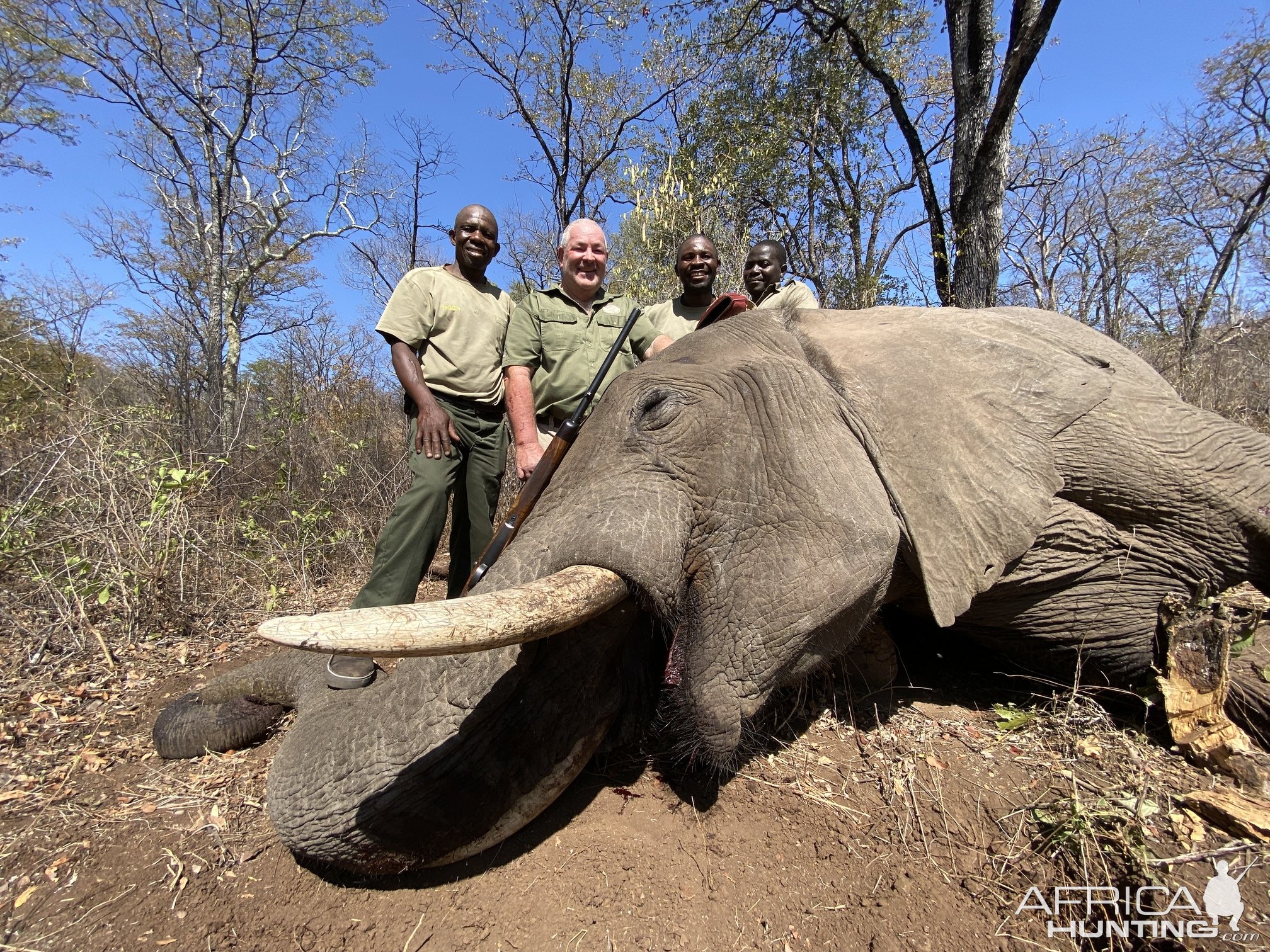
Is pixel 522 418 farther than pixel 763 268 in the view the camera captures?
No

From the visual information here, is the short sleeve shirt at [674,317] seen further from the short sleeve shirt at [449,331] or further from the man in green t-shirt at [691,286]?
the short sleeve shirt at [449,331]

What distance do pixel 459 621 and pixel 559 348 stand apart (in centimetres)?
268

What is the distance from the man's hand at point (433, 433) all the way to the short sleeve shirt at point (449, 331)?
25cm

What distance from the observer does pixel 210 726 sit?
2.86 meters

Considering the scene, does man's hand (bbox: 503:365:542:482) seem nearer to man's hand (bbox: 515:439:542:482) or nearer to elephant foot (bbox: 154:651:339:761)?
man's hand (bbox: 515:439:542:482)

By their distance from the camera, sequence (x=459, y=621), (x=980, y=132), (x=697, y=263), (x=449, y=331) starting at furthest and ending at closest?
(x=980, y=132)
(x=697, y=263)
(x=449, y=331)
(x=459, y=621)

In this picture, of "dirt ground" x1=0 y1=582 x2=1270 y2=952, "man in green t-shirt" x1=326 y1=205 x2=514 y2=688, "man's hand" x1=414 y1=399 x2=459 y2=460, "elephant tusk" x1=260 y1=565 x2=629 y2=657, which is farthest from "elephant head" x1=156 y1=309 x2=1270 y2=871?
"man's hand" x1=414 y1=399 x2=459 y2=460

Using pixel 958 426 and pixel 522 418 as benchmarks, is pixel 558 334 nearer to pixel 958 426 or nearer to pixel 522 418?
pixel 522 418

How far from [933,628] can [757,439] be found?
6.13ft

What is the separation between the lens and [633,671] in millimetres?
2502

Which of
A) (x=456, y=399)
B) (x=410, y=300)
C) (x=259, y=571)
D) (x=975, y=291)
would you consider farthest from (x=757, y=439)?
(x=975, y=291)

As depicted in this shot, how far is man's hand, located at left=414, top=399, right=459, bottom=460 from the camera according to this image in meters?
3.61

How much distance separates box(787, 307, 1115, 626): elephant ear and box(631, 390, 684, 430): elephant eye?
689mm

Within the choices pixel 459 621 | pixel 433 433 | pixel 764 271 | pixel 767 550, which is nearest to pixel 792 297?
pixel 764 271
